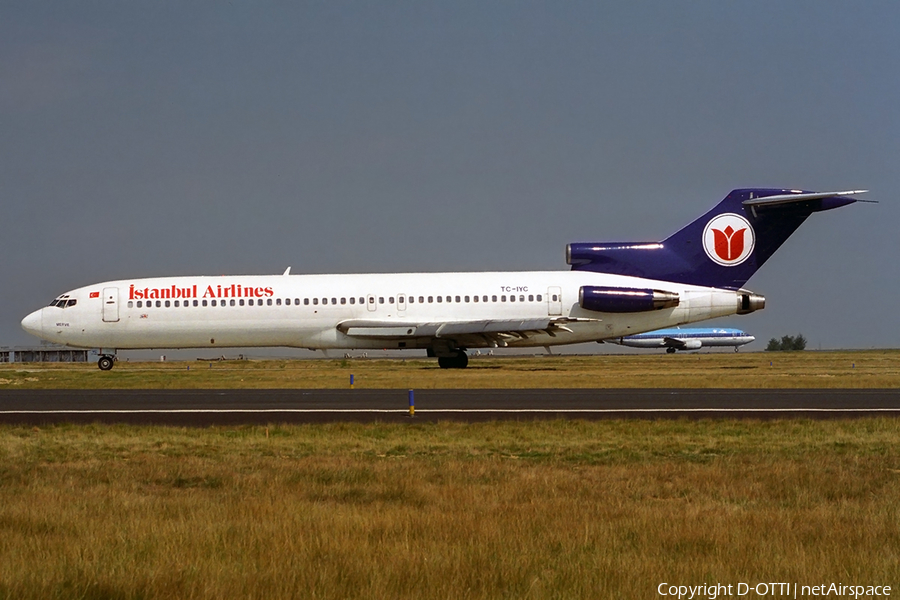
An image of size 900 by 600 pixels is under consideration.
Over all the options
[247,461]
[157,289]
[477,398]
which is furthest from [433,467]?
[157,289]

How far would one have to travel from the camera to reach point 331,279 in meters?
40.9

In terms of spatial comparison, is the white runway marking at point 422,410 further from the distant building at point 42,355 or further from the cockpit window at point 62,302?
the distant building at point 42,355

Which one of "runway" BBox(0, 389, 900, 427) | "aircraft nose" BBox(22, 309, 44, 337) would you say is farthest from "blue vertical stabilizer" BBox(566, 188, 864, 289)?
"aircraft nose" BBox(22, 309, 44, 337)

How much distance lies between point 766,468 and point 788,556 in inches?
192

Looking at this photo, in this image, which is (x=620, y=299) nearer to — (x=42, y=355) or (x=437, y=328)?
(x=437, y=328)

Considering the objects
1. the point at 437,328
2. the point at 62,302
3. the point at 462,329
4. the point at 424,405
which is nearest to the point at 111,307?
the point at 62,302

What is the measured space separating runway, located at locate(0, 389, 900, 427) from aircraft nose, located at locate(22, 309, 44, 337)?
42.1 ft

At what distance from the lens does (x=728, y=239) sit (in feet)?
133

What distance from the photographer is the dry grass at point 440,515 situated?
721cm

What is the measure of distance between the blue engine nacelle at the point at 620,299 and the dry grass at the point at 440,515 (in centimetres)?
2318

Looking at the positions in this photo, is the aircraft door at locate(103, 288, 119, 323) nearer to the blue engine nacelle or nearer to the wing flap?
the wing flap

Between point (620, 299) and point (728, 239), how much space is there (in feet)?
18.5

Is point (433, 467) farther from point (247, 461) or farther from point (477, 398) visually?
point (477, 398)

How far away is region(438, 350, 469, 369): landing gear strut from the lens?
40.8m
